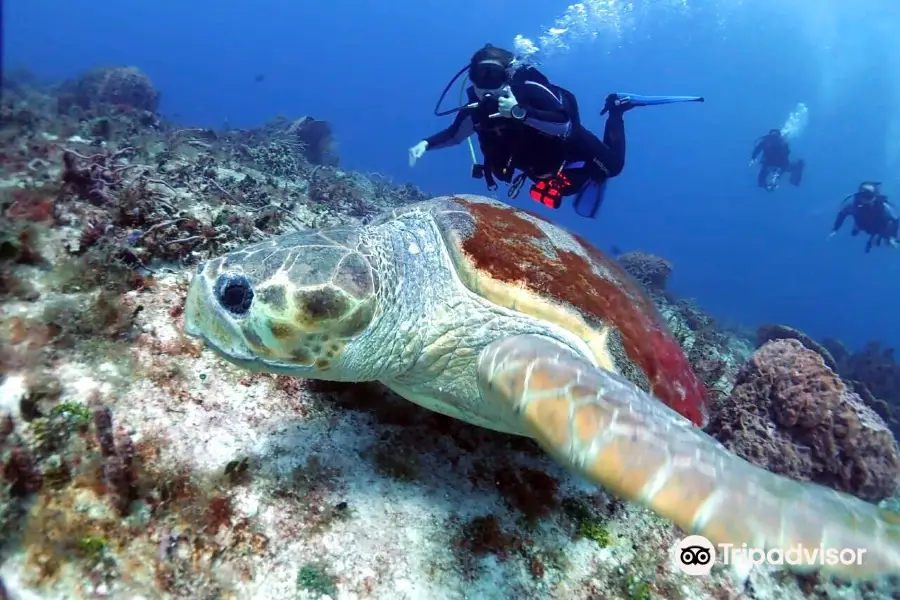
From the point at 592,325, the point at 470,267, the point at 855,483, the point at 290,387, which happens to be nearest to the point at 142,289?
the point at 290,387

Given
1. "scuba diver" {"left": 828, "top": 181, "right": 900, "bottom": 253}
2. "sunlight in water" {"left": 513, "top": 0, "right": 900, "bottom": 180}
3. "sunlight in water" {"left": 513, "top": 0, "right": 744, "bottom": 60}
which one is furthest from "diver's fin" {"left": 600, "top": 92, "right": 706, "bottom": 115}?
"sunlight in water" {"left": 513, "top": 0, "right": 744, "bottom": 60}

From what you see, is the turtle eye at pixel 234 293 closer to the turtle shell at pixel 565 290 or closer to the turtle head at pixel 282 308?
the turtle head at pixel 282 308

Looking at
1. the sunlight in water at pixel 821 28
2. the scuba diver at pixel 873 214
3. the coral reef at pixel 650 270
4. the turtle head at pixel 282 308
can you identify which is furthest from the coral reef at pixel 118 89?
the sunlight in water at pixel 821 28

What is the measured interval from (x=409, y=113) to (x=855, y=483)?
127110 mm

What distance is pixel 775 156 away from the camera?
21203mm

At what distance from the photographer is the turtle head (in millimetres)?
2066

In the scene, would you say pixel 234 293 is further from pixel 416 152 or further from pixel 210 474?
pixel 416 152

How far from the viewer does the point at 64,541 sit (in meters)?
1.59

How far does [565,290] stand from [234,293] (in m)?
1.69

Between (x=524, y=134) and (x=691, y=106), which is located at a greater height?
(x=691, y=106)

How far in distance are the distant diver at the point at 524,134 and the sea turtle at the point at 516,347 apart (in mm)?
2816

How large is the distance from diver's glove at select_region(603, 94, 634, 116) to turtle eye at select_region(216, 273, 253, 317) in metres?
7.79

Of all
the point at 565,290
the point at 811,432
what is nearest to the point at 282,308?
the point at 565,290

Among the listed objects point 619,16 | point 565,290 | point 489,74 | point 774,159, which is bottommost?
point 565,290
